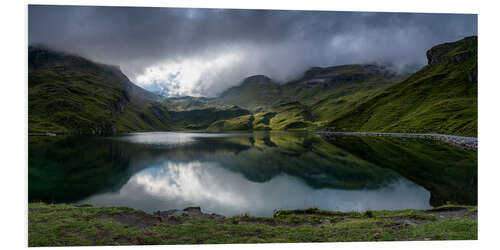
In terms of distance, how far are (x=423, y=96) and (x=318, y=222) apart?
462 feet

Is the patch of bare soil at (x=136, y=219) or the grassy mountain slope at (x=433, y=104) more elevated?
the grassy mountain slope at (x=433, y=104)

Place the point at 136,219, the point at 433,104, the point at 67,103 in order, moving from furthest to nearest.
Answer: the point at 67,103
the point at 433,104
the point at 136,219

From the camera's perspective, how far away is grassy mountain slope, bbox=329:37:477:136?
251 ft

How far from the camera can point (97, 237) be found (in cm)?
927

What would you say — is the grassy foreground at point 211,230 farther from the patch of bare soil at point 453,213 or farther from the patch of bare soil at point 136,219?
the patch of bare soil at point 453,213

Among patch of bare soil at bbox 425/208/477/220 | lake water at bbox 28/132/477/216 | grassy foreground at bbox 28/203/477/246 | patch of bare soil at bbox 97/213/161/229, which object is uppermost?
grassy foreground at bbox 28/203/477/246

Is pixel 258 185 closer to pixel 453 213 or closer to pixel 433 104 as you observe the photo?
pixel 453 213

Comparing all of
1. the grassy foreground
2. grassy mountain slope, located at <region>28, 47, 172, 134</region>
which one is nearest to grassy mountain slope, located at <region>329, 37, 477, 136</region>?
the grassy foreground

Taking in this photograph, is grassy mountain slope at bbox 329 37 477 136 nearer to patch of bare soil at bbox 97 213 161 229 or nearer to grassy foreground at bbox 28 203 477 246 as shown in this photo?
grassy foreground at bbox 28 203 477 246

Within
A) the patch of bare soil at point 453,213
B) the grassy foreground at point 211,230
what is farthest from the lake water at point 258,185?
the grassy foreground at point 211,230

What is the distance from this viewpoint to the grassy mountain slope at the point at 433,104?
7662 cm

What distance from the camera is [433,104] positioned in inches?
3930

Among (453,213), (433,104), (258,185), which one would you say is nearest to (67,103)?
(258,185)

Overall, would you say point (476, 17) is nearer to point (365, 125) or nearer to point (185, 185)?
point (185, 185)
